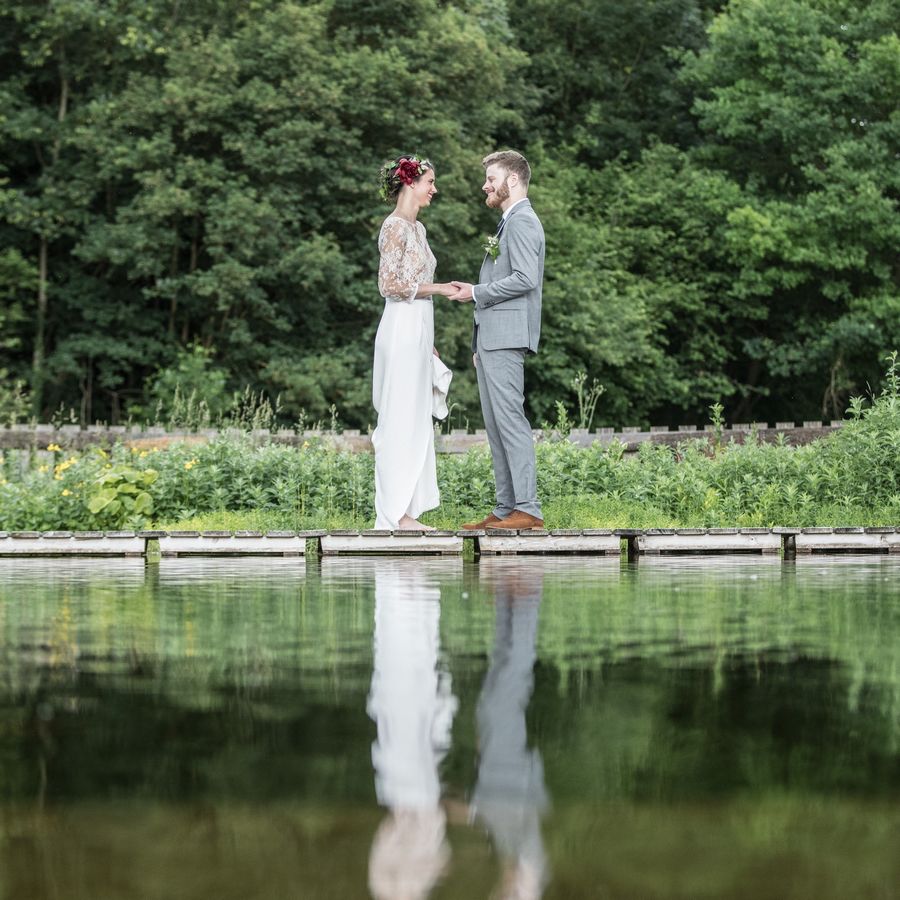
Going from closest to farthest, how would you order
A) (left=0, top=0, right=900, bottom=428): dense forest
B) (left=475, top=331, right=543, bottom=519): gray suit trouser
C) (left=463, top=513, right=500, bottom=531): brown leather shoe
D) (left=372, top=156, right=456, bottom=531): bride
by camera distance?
1. (left=475, top=331, right=543, bottom=519): gray suit trouser
2. (left=463, top=513, right=500, bottom=531): brown leather shoe
3. (left=372, top=156, right=456, bottom=531): bride
4. (left=0, top=0, right=900, bottom=428): dense forest

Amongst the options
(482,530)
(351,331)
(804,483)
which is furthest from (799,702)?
(351,331)

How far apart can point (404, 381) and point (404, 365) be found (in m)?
0.12

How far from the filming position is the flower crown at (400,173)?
11.1 metres

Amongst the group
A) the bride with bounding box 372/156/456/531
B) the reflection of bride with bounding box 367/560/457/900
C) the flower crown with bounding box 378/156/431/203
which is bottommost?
the reflection of bride with bounding box 367/560/457/900

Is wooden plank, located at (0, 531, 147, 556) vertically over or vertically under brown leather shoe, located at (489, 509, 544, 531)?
under

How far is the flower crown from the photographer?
11070 millimetres

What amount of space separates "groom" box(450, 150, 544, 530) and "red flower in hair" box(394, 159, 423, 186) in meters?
0.53

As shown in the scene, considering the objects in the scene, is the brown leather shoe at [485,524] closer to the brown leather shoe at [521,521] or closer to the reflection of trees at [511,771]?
the brown leather shoe at [521,521]

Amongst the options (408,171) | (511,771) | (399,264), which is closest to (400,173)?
(408,171)

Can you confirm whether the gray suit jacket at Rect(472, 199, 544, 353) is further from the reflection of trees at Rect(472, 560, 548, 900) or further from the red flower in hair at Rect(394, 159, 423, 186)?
the reflection of trees at Rect(472, 560, 548, 900)

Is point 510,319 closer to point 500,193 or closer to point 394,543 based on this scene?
point 500,193

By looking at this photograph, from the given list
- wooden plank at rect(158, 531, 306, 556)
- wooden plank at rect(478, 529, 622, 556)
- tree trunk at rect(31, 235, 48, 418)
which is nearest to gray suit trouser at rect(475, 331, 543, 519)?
wooden plank at rect(478, 529, 622, 556)

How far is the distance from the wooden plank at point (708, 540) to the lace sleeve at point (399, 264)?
2328mm

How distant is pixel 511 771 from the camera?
3260 millimetres
